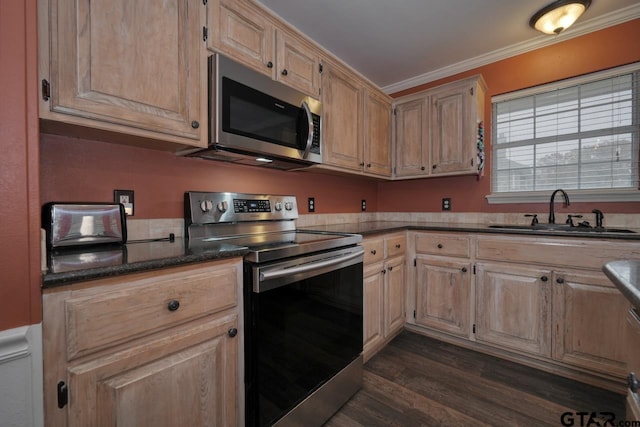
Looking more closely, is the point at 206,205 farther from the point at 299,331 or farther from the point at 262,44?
the point at 262,44

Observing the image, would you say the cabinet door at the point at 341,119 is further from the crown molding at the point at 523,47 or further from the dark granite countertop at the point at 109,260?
the dark granite countertop at the point at 109,260

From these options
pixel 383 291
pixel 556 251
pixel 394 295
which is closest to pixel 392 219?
pixel 394 295

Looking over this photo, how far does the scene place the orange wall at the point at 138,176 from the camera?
1.21 meters

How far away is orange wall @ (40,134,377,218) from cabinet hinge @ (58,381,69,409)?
2.69ft

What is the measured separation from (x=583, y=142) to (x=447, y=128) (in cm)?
103

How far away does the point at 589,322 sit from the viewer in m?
1.74

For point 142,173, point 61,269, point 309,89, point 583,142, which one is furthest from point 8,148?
point 583,142

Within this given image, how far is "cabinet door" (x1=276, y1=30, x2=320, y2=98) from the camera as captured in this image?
1732 mm

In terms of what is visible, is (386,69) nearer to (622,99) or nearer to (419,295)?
(622,99)

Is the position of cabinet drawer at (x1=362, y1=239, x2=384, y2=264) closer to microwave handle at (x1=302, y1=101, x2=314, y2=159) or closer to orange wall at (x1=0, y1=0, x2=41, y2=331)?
microwave handle at (x1=302, y1=101, x2=314, y2=159)

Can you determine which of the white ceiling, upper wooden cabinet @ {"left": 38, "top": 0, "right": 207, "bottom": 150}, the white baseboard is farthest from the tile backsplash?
the white ceiling

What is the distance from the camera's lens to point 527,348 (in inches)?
76.5

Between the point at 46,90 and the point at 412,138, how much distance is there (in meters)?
2.64

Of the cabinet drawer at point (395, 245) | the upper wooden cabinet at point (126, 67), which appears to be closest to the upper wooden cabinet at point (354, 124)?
the cabinet drawer at point (395, 245)
